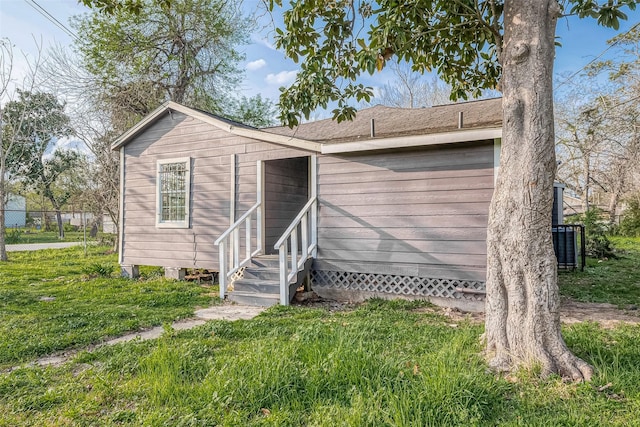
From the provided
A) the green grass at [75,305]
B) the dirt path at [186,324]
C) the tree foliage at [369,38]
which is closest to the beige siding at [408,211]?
the tree foliage at [369,38]

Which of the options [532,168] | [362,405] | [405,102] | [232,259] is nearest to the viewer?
[362,405]

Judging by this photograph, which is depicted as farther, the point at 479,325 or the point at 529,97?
the point at 479,325

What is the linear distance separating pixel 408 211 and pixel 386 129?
1.81 metres

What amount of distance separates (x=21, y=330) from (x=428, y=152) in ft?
18.3

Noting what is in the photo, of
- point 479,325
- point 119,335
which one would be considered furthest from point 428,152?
point 119,335

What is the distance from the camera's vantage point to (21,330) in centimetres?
437

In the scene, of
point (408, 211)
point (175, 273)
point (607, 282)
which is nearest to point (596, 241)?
point (607, 282)

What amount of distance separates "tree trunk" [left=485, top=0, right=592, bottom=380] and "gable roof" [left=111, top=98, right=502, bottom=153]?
6.50 ft

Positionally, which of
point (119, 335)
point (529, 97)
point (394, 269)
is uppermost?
point (529, 97)

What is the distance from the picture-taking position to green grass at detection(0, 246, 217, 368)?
13.2 ft

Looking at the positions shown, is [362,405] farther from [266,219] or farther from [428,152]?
[266,219]

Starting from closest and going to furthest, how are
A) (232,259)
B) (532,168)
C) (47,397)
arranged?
(47,397), (532,168), (232,259)

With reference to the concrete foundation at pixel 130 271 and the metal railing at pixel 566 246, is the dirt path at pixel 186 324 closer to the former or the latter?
the concrete foundation at pixel 130 271

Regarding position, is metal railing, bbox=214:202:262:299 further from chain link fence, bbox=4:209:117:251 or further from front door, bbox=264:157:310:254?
chain link fence, bbox=4:209:117:251
